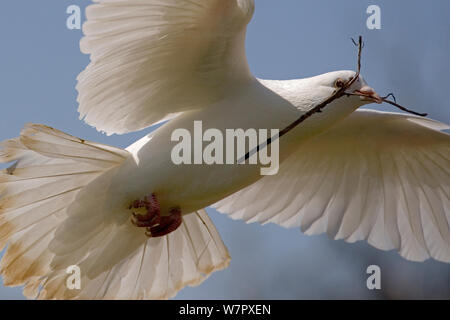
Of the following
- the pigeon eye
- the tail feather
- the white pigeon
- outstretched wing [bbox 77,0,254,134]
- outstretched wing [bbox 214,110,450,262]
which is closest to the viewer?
A: outstretched wing [bbox 77,0,254,134]

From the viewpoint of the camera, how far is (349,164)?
7.59 m

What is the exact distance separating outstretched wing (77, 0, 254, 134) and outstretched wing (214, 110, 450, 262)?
1.39 meters

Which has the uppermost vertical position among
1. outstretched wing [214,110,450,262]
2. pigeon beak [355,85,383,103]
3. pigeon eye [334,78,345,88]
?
pigeon eye [334,78,345,88]

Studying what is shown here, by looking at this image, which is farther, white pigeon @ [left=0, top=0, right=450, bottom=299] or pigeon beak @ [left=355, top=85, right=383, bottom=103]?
pigeon beak @ [left=355, top=85, right=383, bottom=103]

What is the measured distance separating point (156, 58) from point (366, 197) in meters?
2.40

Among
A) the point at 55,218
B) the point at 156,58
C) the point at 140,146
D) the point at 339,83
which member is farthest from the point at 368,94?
the point at 55,218

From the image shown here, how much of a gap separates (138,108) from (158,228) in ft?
2.67

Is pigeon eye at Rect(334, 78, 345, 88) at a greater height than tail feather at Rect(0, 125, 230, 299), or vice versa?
pigeon eye at Rect(334, 78, 345, 88)

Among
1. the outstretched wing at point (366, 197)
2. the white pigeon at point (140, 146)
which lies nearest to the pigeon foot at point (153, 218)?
the white pigeon at point (140, 146)

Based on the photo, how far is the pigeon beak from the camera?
20.6ft

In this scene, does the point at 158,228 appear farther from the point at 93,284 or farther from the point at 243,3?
the point at 243,3

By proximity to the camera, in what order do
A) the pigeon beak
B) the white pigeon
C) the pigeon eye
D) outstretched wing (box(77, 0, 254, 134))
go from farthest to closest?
1. the pigeon eye
2. the pigeon beak
3. the white pigeon
4. outstretched wing (box(77, 0, 254, 134))

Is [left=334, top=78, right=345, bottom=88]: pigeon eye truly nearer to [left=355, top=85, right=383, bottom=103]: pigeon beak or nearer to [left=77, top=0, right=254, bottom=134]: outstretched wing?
[left=355, top=85, right=383, bottom=103]: pigeon beak

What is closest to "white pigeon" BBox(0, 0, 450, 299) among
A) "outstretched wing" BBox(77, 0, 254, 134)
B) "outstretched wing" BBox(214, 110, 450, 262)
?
"outstretched wing" BBox(77, 0, 254, 134)
